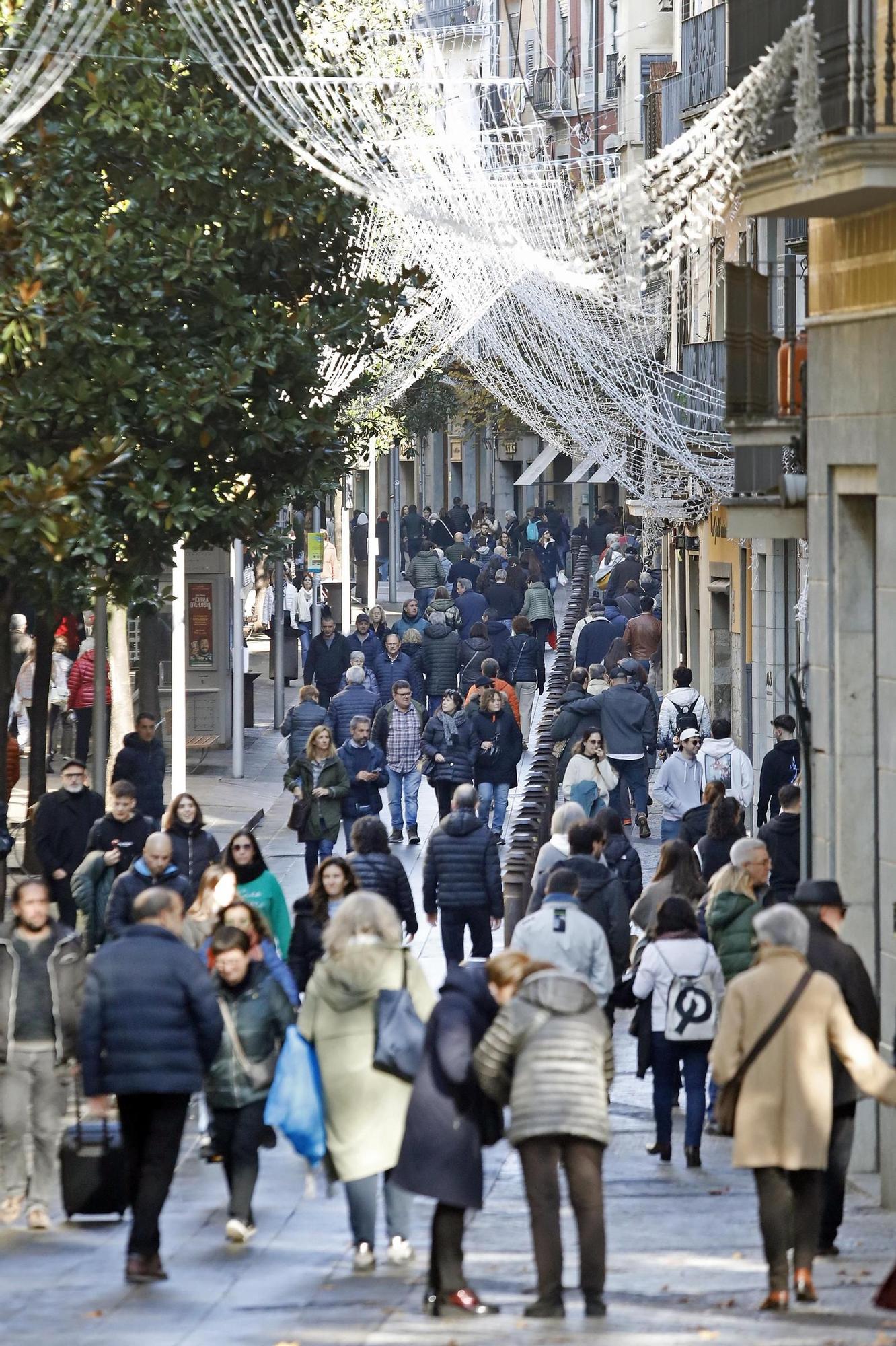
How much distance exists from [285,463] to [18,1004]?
31.2 feet

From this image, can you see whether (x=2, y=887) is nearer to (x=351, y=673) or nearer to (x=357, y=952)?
(x=351, y=673)

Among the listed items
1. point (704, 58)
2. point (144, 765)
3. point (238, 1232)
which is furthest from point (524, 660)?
point (238, 1232)

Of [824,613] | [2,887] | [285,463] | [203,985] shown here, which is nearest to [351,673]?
[285,463]

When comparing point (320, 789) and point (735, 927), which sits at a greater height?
point (320, 789)

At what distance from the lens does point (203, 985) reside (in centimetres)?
973

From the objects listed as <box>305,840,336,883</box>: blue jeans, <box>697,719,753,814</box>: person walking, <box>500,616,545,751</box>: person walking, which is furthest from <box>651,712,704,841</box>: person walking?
<box>500,616,545,751</box>: person walking

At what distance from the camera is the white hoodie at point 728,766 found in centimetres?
1938

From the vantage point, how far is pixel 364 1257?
392 inches

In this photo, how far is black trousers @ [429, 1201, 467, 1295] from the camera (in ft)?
29.7

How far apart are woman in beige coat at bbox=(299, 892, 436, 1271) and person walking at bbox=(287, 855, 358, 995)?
2900 millimetres

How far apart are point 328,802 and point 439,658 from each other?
9326 millimetres

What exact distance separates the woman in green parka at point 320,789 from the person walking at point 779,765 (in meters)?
3.18

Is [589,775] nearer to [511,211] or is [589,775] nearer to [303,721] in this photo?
[303,721]

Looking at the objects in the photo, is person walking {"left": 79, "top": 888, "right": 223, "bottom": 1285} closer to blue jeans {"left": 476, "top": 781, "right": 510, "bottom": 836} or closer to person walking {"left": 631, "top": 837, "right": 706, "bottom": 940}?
person walking {"left": 631, "top": 837, "right": 706, "bottom": 940}
